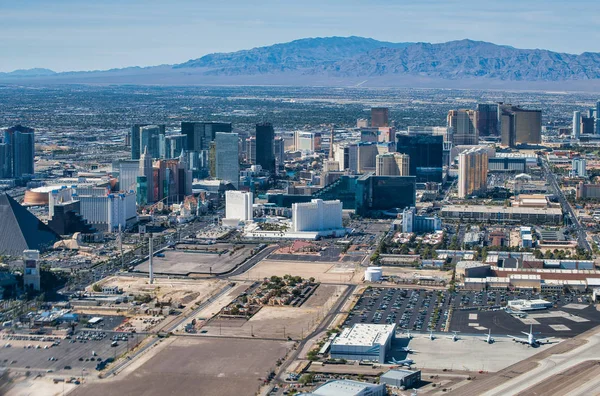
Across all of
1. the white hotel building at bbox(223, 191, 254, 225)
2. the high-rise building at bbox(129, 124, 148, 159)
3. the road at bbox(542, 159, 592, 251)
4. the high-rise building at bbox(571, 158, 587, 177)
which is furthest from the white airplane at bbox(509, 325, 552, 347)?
the high-rise building at bbox(129, 124, 148, 159)

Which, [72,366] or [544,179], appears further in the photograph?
[544,179]

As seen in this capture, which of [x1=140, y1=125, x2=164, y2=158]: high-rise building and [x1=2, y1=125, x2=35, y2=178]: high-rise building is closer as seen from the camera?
[x1=2, y1=125, x2=35, y2=178]: high-rise building

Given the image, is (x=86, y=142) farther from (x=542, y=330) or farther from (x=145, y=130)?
(x=542, y=330)

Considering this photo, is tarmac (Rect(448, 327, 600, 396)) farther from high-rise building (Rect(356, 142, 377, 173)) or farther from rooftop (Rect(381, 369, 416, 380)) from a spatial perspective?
high-rise building (Rect(356, 142, 377, 173))

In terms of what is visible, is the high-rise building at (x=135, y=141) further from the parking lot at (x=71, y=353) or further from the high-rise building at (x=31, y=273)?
the parking lot at (x=71, y=353)

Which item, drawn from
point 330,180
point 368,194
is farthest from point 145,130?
point 368,194

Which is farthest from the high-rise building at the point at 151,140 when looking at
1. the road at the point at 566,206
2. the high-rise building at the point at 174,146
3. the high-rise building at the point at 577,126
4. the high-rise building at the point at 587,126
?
the high-rise building at the point at 587,126
